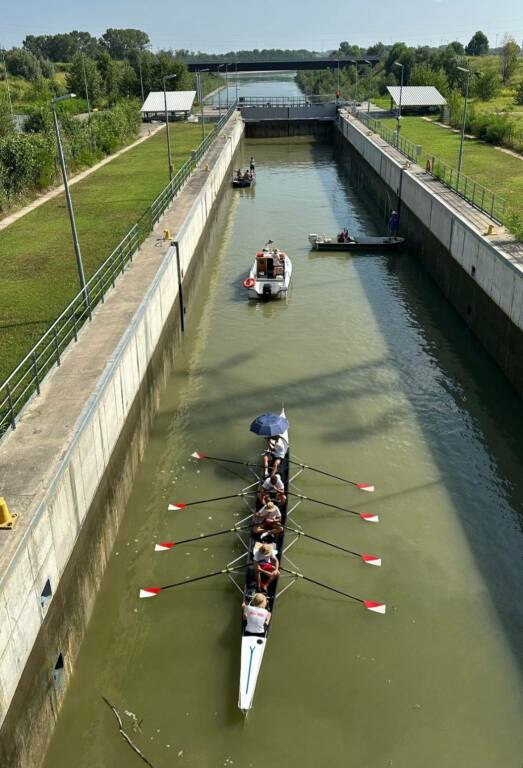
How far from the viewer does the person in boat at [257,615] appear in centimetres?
1266

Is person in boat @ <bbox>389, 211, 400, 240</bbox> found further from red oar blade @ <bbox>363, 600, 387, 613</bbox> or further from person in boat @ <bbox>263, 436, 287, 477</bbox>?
red oar blade @ <bbox>363, 600, 387, 613</bbox>

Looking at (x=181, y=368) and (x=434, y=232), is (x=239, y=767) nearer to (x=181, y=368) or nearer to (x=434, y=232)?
(x=181, y=368)

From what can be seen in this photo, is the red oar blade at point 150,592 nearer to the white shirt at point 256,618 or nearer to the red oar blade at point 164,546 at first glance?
the red oar blade at point 164,546

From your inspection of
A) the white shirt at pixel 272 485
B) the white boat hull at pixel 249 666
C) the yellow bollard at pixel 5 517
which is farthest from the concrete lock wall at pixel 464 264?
the yellow bollard at pixel 5 517

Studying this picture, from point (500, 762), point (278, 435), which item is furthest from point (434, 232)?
point (500, 762)

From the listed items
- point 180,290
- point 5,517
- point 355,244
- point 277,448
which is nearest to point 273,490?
point 277,448

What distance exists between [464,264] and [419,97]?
6452cm

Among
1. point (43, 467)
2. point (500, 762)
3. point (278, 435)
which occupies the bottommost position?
point (500, 762)

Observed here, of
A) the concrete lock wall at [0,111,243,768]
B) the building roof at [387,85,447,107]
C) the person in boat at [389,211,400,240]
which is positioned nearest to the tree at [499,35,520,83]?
the building roof at [387,85,447,107]

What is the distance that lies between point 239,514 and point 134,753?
6.35 m

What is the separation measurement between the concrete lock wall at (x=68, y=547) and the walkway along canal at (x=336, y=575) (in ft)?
2.10

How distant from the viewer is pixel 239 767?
427 inches

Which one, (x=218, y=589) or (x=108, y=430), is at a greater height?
(x=108, y=430)

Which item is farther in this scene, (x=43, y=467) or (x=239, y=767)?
(x=43, y=467)
